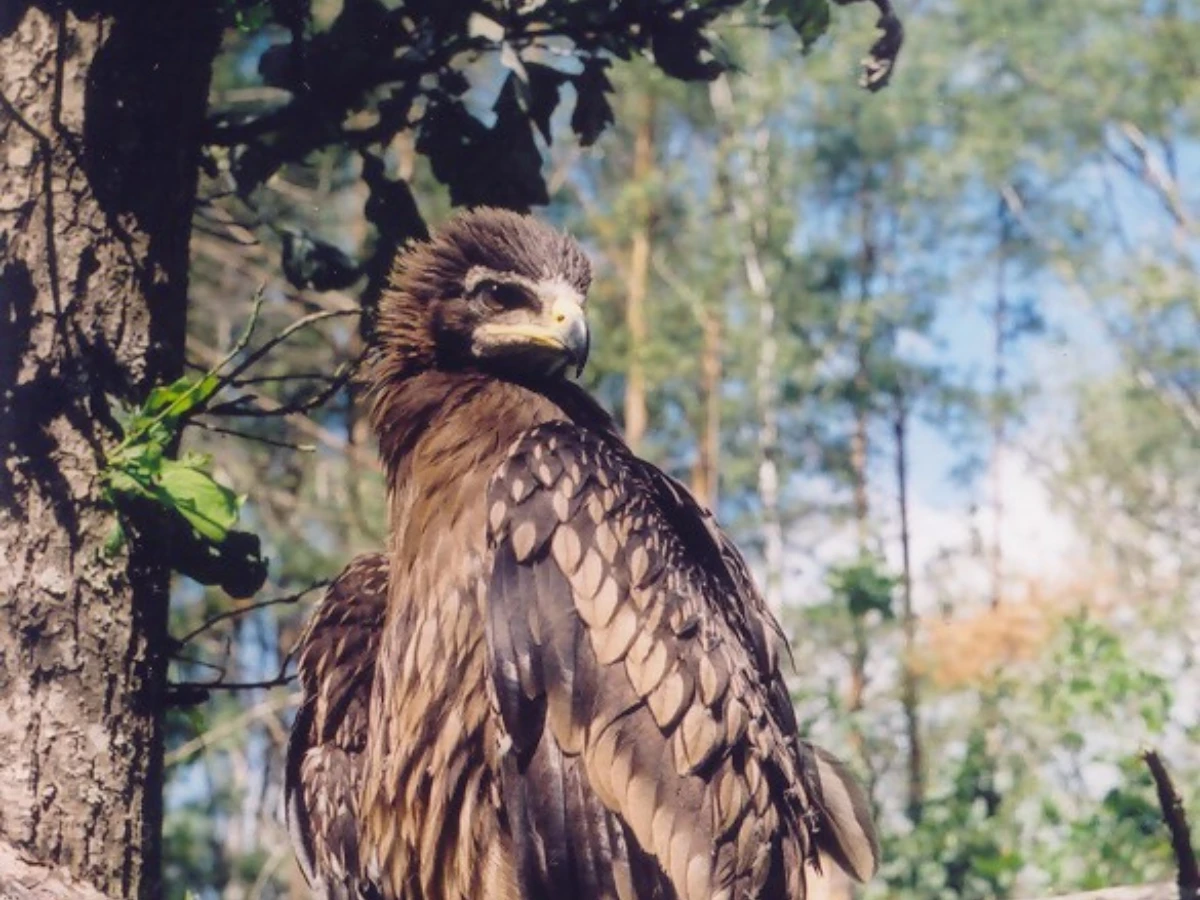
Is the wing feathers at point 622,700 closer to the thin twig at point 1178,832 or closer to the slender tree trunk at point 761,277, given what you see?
the thin twig at point 1178,832

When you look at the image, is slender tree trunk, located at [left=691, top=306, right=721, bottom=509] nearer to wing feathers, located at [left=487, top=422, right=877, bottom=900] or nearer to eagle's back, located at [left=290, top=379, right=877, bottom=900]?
eagle's back, located at [left=290, top=379, right=877, bottom=900]

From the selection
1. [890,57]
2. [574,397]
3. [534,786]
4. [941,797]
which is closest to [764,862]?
[534,786]

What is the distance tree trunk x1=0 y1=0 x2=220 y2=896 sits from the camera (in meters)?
2.55

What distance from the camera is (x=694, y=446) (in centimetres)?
2136

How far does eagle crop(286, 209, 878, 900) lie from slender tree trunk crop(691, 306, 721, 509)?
661 inches

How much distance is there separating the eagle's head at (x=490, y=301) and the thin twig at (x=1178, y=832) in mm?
1491

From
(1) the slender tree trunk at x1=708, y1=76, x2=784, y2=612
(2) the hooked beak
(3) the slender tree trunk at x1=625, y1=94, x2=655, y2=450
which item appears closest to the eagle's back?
(2) the hooked beak

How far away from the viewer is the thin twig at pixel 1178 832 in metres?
2.73

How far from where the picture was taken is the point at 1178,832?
113 inches

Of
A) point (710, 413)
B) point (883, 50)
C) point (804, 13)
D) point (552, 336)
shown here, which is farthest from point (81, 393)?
point (710, 413)

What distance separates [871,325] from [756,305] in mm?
1576

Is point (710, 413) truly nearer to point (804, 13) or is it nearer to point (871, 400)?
point (871, 400)

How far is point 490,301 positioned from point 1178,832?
1.87m

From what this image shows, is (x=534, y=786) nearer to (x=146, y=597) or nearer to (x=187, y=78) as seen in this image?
(x=146, y=597)
